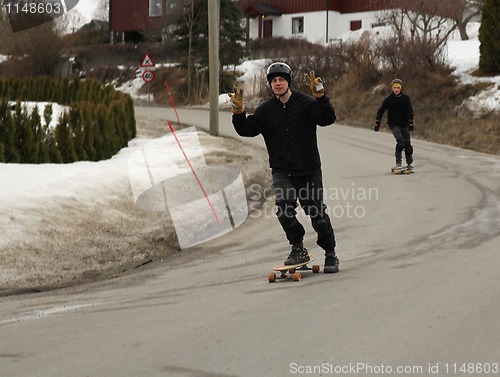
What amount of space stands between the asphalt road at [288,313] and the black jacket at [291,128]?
109 cm

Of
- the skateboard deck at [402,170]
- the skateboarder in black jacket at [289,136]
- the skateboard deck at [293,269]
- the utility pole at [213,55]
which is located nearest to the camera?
the skateboarder in black jacket at [289,136]

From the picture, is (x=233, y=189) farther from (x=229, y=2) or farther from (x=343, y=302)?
(x=229, y=2)

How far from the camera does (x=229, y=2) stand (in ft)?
149

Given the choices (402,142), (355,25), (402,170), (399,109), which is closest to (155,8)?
(355,25)

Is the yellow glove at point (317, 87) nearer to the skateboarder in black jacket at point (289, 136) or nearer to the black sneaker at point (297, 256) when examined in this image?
the skateboarder in black jacket at point (289, 136)

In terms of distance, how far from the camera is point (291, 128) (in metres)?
7.23

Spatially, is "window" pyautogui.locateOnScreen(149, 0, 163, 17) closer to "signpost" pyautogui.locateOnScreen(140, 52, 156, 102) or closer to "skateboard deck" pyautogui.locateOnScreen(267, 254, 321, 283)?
"signpost" pyautogui.locateOnScreen(140, 52, 156, 102)

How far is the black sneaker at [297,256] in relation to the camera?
7496 mm

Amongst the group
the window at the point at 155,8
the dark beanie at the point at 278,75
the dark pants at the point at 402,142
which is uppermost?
the window at the point at 155,8

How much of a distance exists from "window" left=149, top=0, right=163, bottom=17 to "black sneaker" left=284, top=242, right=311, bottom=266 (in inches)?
2344

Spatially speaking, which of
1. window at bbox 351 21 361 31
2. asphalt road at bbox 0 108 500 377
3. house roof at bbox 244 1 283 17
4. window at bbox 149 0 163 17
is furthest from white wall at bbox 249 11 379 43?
asphalt road at bbox 0 108 500 377

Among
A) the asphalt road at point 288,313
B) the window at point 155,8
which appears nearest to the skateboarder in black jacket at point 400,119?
the asphalt road at point 288,313

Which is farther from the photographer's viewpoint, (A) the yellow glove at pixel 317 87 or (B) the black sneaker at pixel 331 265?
(B) the black sneaker at pixel 331 265

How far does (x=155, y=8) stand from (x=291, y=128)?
6049cm
